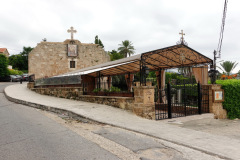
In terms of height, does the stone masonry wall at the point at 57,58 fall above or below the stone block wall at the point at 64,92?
above

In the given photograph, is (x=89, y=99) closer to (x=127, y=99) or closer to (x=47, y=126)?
(x=127, y=99)

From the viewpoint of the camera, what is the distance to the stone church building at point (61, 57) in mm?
29859

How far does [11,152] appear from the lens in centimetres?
385

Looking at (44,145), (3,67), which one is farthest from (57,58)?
(44,145)

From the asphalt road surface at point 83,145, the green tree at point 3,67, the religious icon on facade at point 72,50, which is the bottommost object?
the asphalt road surface at point 83,145

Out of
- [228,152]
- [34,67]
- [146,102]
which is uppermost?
[34,67]

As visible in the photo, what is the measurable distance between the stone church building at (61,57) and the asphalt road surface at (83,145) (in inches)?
1026

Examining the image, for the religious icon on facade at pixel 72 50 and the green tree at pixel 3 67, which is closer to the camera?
the religious icon on facade at pixel 72 50

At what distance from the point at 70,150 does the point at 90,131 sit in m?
1.78

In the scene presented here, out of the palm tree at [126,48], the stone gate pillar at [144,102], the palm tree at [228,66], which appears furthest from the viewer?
the palm tree at [126,48]

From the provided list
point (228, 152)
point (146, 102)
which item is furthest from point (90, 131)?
point (228, 152)

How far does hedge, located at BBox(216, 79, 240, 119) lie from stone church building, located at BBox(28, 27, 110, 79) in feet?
81.9

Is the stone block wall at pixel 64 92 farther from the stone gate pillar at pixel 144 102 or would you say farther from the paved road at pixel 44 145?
the paved road at pixel 44 145

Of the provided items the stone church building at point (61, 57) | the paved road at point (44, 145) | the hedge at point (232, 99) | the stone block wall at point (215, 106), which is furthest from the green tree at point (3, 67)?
the hedge at point (232, 99)
